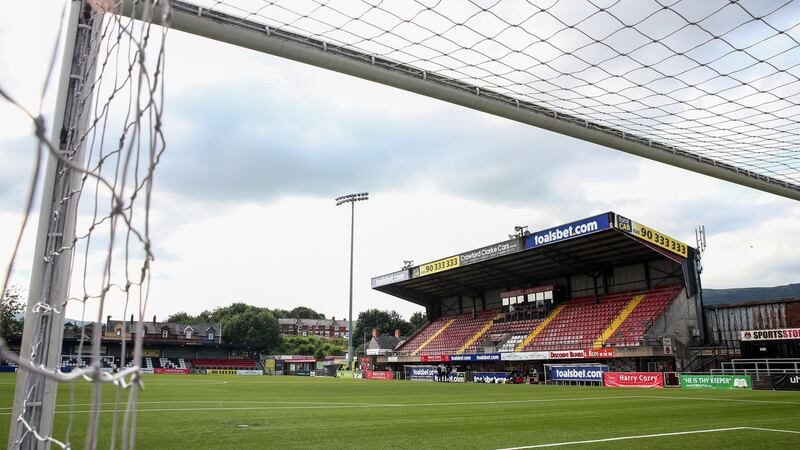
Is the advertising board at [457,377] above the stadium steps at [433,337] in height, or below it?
below

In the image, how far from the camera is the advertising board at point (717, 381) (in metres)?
21.1

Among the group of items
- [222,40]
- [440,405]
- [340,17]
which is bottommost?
[440,405]

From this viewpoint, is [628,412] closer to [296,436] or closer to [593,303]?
[296,436]

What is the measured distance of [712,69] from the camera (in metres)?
6.97

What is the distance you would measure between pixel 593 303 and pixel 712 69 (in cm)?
3073

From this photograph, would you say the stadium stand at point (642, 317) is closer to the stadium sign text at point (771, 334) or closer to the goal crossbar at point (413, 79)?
the stadium sign text at point (771, 334)

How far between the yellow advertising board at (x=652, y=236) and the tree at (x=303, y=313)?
115m

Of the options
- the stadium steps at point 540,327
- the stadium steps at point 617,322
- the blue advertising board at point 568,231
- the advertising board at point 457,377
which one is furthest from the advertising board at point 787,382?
the advertising board at point 457,377

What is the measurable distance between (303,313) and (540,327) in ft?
362

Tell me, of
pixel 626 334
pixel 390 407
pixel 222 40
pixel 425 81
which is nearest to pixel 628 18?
pixel 425 81

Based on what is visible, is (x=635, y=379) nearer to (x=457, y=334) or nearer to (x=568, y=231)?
(x=568, y=231)

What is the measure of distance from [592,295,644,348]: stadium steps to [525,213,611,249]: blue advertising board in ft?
18.2

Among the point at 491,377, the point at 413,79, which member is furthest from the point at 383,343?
the point at 413,79

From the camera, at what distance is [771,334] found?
26.5 metres
